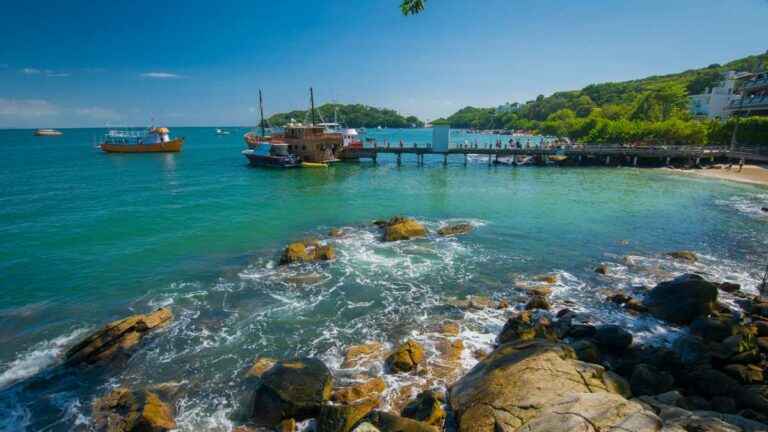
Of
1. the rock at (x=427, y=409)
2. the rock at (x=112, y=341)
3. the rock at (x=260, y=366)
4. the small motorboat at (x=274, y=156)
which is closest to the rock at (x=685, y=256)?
the rock at (x=427, y=409)

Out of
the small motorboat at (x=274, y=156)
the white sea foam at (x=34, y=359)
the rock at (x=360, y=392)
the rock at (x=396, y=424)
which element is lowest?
the white sea foam at (x=34, y=359)

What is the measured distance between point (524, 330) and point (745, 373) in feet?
18.2

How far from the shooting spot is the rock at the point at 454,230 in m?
26.2

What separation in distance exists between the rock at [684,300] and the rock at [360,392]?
11.6 m

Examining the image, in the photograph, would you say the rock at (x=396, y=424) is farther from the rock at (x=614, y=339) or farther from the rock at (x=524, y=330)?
the rock at (x=614, y=339)

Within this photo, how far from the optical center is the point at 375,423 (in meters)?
8.14

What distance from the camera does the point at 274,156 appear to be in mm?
61844

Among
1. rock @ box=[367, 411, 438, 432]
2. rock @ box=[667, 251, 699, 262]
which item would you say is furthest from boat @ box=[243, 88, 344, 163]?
rock @ box=[367, 411, 438, 432]

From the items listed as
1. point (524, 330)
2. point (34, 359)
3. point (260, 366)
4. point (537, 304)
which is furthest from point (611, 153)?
point (34, 359)

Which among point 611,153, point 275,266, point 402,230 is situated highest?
point 611,153

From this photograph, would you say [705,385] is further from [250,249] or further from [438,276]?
[250,249]

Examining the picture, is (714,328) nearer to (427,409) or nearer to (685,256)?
(685,256)

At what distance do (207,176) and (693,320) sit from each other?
55963mm

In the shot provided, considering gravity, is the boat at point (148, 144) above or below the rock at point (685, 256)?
above
